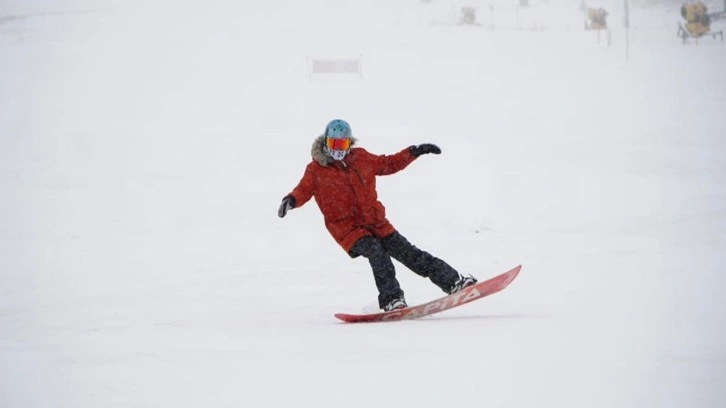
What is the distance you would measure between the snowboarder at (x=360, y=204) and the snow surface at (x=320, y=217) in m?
0.60

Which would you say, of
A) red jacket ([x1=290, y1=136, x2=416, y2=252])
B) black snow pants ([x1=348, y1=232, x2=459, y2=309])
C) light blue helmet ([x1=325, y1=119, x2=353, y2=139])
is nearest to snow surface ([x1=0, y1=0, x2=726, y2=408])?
black snow pants ([x1=348, y1=232, x2=459, y2=309])

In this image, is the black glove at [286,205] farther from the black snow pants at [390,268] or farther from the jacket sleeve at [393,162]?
the jacket sleeve at [393,162]

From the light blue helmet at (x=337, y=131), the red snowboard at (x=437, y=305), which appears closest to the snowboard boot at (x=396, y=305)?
the red snowboard at (x=437, y=305)

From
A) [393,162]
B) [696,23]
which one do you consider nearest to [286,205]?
[393,162]

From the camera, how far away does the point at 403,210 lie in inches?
554

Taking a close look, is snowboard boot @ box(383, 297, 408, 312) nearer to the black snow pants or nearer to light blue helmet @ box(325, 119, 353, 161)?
the black snow pants

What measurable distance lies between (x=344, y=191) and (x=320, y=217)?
7562 mm

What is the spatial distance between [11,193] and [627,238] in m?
11.8

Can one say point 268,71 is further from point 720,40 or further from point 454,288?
point 454,288

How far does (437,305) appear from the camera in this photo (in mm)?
5910

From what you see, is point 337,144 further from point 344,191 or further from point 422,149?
point 422,149

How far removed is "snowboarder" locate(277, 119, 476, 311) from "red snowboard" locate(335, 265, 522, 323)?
22 cm

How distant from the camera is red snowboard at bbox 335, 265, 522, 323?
5.85m

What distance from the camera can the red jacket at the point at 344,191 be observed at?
249 inches
